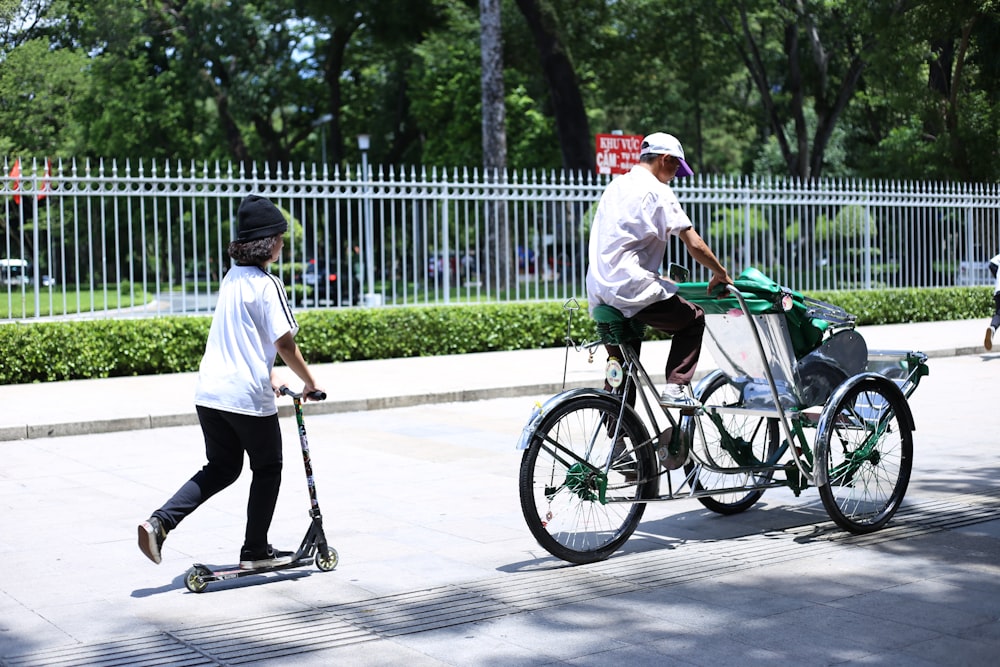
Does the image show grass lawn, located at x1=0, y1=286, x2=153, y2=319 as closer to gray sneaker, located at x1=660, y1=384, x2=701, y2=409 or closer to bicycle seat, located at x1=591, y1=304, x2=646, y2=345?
bicycle seat, located at x1=591, y1=304, x2=646, y2=345

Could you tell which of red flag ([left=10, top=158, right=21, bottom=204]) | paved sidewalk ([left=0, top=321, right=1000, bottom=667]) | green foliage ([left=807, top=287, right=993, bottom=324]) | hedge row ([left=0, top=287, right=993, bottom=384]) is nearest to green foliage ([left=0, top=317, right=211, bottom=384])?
hedge row ([left=0, top=287, right=993, bottom=384])

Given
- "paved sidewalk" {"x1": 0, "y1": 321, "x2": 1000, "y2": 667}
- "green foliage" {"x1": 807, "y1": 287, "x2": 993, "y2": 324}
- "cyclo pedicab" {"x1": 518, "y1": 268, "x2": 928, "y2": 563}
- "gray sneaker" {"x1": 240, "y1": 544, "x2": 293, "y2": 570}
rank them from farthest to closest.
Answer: "green foliage" {"x1": 807, "y1": 287, "x2": 993, "y2": 324} < "cyclo pedicab" {"x1": 518, "y1": 268, "x2": 928, "y2": 563} < "gray sneaker" {"x1": 240, "y1": 544, "x2": 293, "y2": 570} < "paved sidewalk" {"x1": 0, "y1": 321, "x2": 1000, "y2": 667}

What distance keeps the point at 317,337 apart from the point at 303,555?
10.3m

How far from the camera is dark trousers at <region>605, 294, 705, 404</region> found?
6.09 m

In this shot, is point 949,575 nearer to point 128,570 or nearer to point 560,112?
point 128,570

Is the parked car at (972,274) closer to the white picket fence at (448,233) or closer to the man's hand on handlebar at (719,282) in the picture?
the white picket fence at (448,233)

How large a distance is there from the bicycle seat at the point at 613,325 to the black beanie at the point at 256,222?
1.57 metres

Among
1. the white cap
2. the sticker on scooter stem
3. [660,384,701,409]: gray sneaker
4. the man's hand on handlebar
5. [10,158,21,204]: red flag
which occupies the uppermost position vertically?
[10,158,21,204]: red flag

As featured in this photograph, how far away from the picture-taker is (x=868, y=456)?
6.42 meters

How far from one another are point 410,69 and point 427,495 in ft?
122

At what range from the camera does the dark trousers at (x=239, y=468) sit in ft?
17.9

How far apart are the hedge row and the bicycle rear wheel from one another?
31.0 ft

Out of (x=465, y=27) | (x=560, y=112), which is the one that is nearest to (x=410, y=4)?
(x=465, y=27)

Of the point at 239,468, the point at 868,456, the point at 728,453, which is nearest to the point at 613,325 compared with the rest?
the point at 728,453
